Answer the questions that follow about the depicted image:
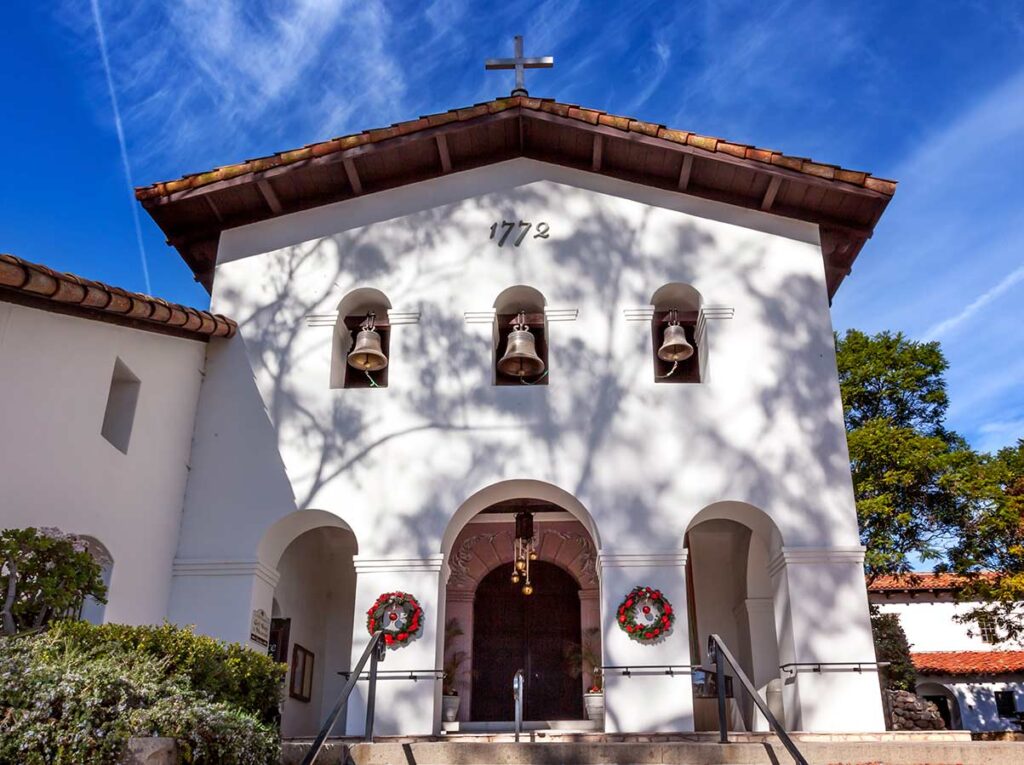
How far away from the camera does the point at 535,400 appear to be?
35.0 ft

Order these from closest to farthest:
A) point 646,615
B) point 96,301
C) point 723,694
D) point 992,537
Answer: point 723,694 < point 96,301 < point 646,615 < point 992,537

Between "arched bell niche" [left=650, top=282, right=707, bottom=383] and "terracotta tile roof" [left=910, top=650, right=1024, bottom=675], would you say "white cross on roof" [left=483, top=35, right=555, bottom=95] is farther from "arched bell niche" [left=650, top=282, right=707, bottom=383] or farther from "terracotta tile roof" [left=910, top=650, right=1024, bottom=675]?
"terracotta tile roof" [left=910, top=650, right=1024, bottom=675]

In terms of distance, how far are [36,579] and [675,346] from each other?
21.8ft

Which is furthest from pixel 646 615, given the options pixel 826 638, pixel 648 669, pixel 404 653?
pixel 404 653

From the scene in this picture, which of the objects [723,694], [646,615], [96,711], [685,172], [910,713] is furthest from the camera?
[910,713]

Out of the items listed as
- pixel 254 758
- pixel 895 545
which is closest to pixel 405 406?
pixel 254 758

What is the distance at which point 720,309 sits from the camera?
10992 mm

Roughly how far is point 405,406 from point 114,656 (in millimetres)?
5231

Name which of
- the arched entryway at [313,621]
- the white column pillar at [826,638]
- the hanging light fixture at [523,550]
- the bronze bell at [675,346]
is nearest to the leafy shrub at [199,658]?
the arched entryway at [313,621]

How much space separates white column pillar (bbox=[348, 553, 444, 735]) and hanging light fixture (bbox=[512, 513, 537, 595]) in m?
1.86

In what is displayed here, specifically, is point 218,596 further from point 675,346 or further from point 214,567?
point 675,346

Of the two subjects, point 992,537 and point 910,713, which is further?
point 992,537

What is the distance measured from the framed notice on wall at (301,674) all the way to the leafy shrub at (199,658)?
546cm

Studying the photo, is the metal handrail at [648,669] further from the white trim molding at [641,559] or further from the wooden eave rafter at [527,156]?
the wooden eave rafter at [527,156]
